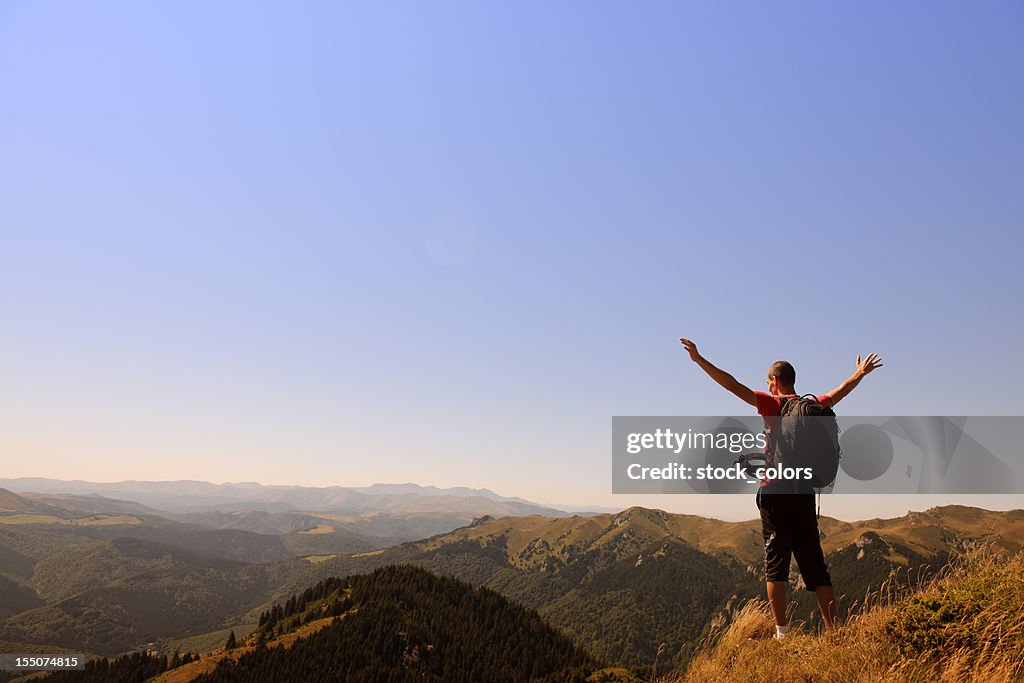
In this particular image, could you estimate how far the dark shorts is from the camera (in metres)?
7.11

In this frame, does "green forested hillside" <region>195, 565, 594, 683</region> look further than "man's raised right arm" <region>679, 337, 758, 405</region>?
Yes

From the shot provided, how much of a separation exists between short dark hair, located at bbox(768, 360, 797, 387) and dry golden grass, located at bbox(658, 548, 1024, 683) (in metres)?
3.17

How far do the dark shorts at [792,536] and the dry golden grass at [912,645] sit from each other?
0.82 m

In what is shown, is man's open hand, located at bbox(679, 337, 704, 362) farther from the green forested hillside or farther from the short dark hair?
the green forested hillside

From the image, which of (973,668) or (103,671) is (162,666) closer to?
(103,671)

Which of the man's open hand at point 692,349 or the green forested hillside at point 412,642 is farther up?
the man's open hand at point 692,349

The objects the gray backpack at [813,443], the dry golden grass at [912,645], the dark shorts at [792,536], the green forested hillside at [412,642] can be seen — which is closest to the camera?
the dry golden grass at [912,645]

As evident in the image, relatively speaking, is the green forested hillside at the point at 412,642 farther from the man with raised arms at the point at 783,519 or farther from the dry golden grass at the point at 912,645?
the man with raised arms at the point at 783,519

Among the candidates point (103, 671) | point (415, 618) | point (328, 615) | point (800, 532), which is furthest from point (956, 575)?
point (103, 671)

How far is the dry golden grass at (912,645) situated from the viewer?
236 inches

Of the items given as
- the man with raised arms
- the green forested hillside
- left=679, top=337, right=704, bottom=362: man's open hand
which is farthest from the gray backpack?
the green forested hillside

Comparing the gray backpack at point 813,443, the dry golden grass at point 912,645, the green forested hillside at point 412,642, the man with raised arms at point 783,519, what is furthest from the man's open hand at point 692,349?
the green forested hillside at point 412,642

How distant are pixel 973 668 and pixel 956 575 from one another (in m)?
3.26

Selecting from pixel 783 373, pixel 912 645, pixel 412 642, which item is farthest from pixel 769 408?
pixel 412 642
